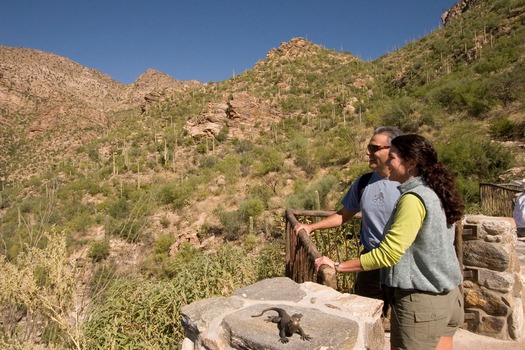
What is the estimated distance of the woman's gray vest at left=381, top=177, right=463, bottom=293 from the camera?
5.15 feet

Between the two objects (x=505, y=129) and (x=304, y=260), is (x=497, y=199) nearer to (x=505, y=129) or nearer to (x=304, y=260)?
(x=304, y=260)

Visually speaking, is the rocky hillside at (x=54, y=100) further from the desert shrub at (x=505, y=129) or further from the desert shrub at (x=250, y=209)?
the desert shrub at (x=505, y=129)

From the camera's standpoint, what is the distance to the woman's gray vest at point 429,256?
1570 millimetres

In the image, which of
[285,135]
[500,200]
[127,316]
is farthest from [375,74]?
[127,316]

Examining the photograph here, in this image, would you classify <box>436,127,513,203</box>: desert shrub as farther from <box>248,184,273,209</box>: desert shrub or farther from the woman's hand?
the woman's hand

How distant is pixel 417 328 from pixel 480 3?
1517 inches

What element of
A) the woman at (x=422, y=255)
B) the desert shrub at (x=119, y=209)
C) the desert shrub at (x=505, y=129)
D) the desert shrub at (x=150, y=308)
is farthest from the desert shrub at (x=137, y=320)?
the desert shrub at (x=505, y=129)

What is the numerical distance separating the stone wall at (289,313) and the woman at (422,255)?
0.58 ft

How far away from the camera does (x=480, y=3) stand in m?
30.4

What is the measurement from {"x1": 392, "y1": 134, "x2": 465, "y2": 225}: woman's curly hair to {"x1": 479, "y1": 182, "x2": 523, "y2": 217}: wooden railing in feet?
19.6

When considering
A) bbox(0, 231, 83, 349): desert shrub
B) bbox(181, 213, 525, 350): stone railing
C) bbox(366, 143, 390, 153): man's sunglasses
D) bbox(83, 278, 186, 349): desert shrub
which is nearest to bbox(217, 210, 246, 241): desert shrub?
bbox(83, 278, 186, 349): desert shrub

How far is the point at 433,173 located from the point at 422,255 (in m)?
0.41

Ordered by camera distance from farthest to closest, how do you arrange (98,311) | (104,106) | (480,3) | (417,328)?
(104,106) < (480,3) < (98,311) < (417,328)

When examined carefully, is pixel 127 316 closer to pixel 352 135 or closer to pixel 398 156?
pixel 398 156
